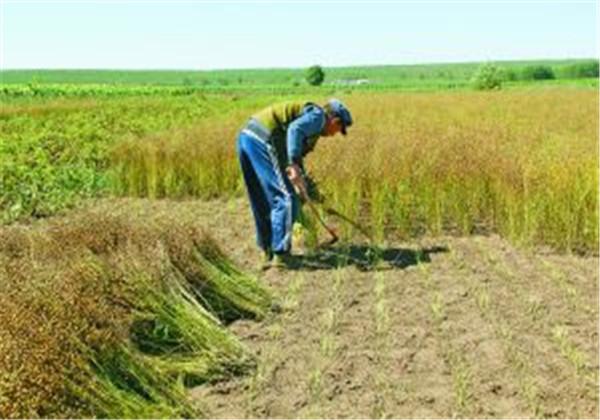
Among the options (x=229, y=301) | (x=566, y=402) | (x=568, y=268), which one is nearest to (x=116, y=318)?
(x=229, y=301)

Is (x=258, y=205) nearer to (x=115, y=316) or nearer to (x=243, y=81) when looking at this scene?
(x=115, y=316)

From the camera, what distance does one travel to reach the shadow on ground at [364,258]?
7047mm

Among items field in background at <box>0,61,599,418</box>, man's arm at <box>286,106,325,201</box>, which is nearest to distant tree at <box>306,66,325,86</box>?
field in background at <box>0,61,599,418</box>

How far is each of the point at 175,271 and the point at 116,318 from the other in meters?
1.02

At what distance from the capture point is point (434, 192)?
827 centimetres

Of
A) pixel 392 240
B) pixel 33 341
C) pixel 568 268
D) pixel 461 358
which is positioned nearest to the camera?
pixel 33 341

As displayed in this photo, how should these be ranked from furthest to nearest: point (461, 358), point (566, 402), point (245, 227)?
point (245, 227) < point (461, 358) < point (566, 402)

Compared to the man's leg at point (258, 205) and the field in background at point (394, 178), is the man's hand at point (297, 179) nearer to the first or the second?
the man's leg at point (258, 205)

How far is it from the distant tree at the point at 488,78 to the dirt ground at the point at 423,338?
185 feet

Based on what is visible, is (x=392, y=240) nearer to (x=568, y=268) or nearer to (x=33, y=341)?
(x=568, y=268)

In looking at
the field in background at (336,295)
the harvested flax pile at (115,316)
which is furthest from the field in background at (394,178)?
the harvested flax pile at (115,316)

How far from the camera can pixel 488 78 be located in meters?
62.2

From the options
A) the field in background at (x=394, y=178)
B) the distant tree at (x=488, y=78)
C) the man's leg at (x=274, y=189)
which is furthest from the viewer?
the distant tree at (x=488, y=78)

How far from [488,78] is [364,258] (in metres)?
57.3
